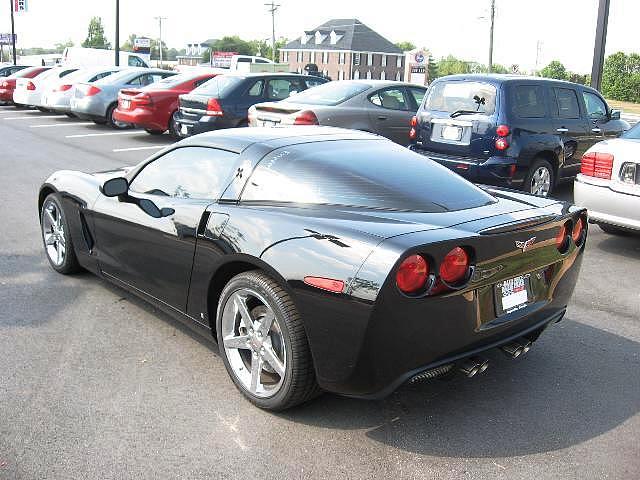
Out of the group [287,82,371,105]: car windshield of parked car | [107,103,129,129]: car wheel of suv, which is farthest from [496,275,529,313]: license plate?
[107,103,129,129]: car wheel of suv

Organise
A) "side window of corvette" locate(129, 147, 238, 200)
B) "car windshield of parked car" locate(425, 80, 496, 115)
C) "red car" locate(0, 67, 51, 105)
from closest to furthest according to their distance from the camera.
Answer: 1. "side window of corvette" locate(129, 147, 238, 200)
2. "car windshield of parked car" locate(425, 80, 496, 115)
3. "red car" locate(0, 67, 51, 105)

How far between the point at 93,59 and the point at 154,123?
21.6 meters

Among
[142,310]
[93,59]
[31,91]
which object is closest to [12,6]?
[93,59]

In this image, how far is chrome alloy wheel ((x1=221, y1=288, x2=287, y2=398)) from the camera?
3.43 meters

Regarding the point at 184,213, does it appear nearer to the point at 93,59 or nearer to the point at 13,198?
the point at 13,198

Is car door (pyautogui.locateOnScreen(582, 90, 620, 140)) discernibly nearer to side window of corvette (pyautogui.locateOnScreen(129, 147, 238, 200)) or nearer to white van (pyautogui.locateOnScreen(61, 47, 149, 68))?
side window of corvette (pyautogui.locateOnScreen(129, 147, 238, 200))

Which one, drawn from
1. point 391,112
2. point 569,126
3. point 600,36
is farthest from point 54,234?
point 600,36

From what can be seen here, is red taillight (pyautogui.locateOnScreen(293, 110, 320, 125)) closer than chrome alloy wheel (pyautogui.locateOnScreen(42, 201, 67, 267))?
No

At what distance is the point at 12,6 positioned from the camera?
47.1 metres

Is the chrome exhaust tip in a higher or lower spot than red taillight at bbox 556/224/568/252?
lower

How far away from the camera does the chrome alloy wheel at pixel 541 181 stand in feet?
28.6

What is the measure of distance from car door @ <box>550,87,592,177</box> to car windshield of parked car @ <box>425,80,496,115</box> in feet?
3.65

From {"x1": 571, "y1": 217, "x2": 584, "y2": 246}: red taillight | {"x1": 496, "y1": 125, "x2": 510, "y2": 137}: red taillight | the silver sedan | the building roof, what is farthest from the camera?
the building roof

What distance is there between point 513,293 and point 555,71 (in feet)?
203
